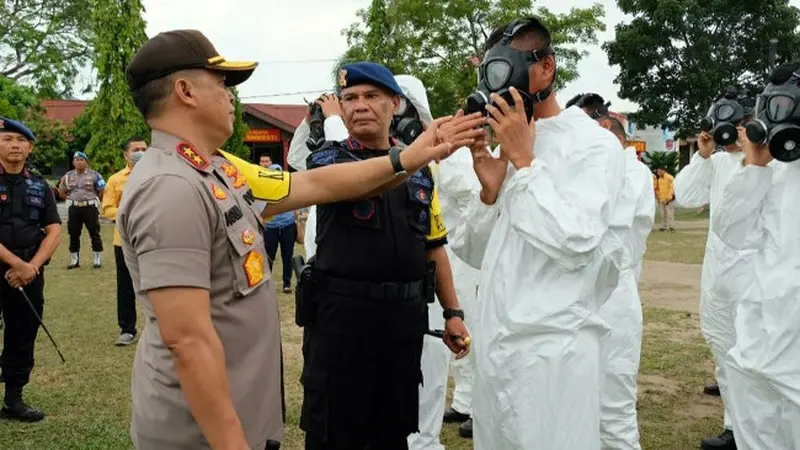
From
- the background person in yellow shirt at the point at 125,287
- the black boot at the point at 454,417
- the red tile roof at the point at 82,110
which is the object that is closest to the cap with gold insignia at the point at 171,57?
the black boot at the point at 454,417

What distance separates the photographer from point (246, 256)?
200 centimetres

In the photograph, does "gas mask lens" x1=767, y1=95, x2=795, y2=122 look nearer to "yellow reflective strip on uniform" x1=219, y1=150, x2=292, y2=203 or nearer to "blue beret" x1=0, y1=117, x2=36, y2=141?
"yellow reflective strip on uniform" x1=219, y1=150, x2=292, y2=203

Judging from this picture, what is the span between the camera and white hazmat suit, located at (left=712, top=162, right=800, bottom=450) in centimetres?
332

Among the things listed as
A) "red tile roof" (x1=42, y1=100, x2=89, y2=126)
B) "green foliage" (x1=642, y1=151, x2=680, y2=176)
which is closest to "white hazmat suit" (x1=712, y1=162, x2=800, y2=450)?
"green foliage" (x1=642, y1=151, x2=680, y2=176)

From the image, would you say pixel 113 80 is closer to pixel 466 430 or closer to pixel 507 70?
pixel 466 430

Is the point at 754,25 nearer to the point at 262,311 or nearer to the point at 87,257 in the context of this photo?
the point at 87,257

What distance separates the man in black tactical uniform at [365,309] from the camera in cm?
309

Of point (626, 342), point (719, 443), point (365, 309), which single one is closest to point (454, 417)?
point (626, 342)

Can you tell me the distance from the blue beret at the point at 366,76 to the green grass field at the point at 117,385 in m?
2.53

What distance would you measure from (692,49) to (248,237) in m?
28.3

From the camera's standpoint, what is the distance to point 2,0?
31844 millimetres

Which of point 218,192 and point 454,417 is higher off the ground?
point 218,192

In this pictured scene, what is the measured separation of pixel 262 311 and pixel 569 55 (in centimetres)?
2379

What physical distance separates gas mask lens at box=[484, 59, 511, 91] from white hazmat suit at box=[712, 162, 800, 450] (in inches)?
71.6
